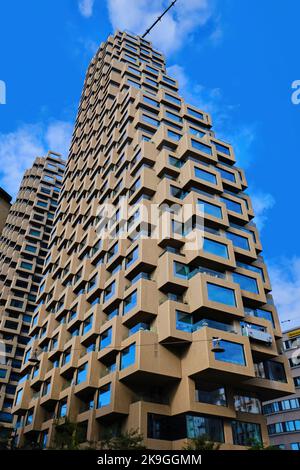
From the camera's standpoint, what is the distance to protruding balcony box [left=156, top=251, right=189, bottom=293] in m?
32.1

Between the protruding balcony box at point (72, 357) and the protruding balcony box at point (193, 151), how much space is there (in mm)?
21101

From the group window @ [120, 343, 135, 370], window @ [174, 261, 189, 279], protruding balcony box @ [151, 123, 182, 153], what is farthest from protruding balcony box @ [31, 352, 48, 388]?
protruding balcony box @ [151, 123, 182, 153]

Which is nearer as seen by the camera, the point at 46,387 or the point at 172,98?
the point at 46,387

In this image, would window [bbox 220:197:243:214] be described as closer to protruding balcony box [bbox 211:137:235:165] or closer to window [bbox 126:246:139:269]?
protruding balcony box [bbox 211:137:235:165]

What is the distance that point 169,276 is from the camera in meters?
32.0

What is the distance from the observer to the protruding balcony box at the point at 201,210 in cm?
3647

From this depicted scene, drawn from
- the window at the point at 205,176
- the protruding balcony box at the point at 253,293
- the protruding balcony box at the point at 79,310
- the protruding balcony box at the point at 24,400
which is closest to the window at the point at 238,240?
the protruding balcony box at the point at 253,293

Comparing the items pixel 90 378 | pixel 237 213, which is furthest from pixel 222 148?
pixel 90 378

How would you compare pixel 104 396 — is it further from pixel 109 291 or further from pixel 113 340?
pixel 109 291

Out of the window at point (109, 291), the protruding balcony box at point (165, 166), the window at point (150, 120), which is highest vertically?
the window at point (150, 120)

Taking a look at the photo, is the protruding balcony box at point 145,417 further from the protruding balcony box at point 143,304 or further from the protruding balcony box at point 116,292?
→ the protruding balcony box at point 116,292

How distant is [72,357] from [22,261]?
126ft

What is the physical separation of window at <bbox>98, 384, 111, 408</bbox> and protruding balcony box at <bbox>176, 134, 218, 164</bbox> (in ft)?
77.3
